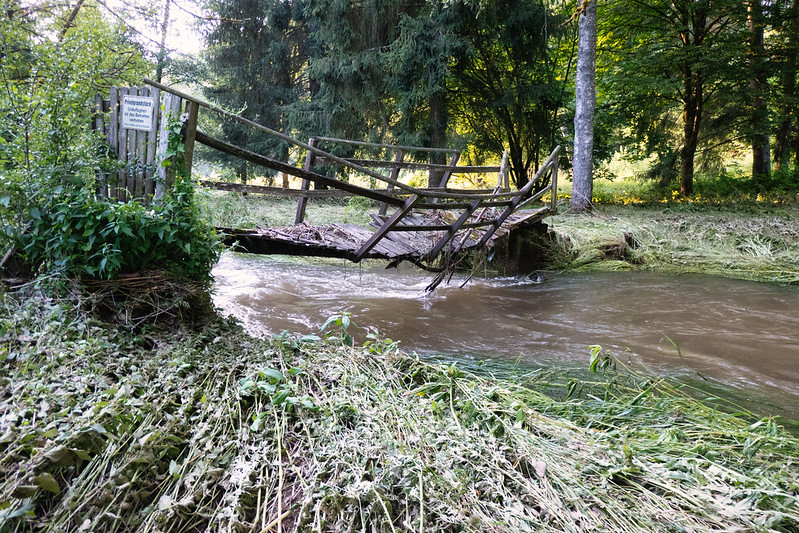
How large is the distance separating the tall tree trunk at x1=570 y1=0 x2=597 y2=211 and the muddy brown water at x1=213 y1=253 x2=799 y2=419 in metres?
3.44

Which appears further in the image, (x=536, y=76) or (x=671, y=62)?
(x=536, y=76)

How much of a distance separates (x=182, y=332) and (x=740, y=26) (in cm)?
1521

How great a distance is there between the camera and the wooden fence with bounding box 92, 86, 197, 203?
3660 millimetres

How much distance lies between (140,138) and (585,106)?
29.7ft

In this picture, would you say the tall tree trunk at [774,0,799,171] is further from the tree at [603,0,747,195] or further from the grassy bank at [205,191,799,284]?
the grassy bank at [205,191,799,284]

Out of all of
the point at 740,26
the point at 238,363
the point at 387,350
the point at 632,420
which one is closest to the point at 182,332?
the point at 238,363

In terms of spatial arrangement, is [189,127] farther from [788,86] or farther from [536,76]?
[788,86]

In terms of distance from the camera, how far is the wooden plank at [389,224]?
4680 millimetres

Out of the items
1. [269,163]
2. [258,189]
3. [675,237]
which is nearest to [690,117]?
[675,237]

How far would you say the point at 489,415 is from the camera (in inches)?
95.1

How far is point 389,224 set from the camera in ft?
16.2

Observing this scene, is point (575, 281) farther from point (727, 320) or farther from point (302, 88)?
point (302, 88)

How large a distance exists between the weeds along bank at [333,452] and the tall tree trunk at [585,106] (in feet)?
27.7

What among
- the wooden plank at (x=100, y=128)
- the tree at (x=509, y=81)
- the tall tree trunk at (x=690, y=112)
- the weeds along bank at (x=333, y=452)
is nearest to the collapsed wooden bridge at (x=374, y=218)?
the wooden plank at (x=100, y=128)
